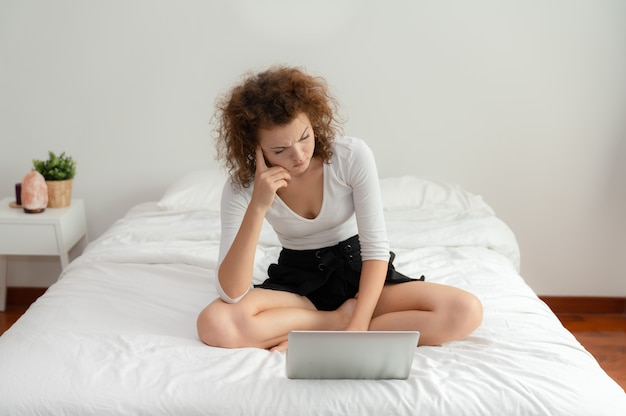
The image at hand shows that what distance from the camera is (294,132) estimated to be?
1.58 m

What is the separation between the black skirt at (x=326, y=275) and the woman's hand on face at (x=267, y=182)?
243mm

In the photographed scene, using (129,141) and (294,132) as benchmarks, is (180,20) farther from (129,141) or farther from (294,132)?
(294,132)

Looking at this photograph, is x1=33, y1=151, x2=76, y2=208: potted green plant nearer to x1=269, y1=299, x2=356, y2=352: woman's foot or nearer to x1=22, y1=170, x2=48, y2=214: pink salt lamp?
x1=22, y1=170, x2=48, y2=214: pink salt lamp

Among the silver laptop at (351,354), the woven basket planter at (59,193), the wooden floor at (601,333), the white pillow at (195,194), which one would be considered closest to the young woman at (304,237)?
the silver laptop at (351,354)

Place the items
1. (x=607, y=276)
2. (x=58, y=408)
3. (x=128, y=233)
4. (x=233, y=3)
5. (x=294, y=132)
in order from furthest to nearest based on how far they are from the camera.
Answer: (x=607, y=276) → (x=233, y=3) → (x=128, y=233) → (x=294, y=132) → (x=58, y=408)

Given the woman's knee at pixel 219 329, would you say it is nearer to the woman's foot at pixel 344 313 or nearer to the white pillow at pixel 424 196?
the woman's foot at pixel 344 313

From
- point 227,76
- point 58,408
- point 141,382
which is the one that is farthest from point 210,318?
point 227,76

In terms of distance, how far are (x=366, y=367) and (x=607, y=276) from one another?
2.14 meters

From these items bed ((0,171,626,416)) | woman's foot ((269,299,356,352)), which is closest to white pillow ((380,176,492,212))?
Result: bed ((0,171,626,416))

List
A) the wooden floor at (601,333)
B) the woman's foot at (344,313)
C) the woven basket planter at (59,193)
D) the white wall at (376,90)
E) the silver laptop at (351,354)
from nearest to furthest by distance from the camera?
the silver laptop at (351,354) < the woman's foot at (344,313) < the wooden floor at (601,333) < the woven basket planter at (59,193) < the white wall at (376,90)

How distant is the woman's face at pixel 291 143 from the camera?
158cm

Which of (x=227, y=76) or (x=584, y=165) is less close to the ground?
(x=227, y=76)

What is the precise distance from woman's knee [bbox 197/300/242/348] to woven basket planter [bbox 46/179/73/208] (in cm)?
140

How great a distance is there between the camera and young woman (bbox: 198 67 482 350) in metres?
1.60
